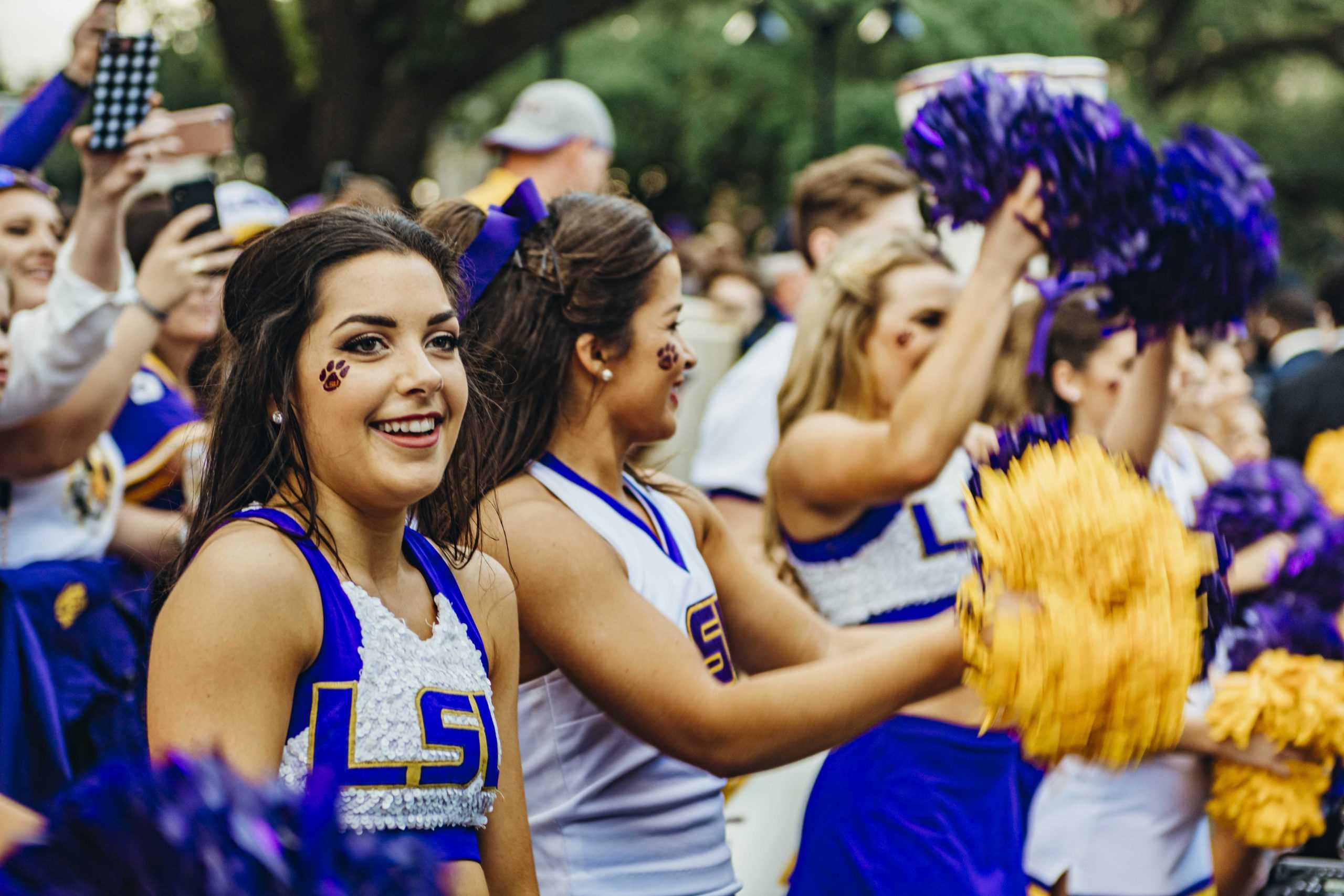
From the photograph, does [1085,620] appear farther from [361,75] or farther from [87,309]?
[361,75]

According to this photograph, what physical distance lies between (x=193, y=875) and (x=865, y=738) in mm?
2109

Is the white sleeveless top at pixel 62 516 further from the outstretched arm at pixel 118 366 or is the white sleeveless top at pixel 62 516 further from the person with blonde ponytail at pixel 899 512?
the person with blonde ponytail at pixel 899 512

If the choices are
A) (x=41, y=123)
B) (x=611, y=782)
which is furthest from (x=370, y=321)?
(x=41, y=123)

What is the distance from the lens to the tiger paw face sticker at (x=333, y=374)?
5.86 ft

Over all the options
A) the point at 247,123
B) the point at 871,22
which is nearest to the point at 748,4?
the point at 871,22

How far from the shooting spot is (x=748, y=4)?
1323 centimetres

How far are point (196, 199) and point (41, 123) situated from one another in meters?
0.44

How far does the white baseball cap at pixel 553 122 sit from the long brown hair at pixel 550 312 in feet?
8.31

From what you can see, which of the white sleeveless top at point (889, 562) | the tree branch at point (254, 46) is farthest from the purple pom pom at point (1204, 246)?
the tree branch at point (254, 46)

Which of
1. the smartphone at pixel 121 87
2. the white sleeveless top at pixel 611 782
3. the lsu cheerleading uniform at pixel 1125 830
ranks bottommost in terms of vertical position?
the lsu cheerleading uniform at pixel 1125 830

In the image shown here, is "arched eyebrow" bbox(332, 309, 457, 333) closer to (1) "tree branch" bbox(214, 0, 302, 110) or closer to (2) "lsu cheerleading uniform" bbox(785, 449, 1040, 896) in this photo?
(2) "lsu cheerleading uniform" bbox(785, 449, 1040, 896)

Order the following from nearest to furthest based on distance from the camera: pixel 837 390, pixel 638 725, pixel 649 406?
pixel 638 725
pixel 649 406
pixel 837 390

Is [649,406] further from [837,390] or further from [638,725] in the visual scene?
Answer: [837,390]

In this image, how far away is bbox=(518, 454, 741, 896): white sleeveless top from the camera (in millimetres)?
2246
